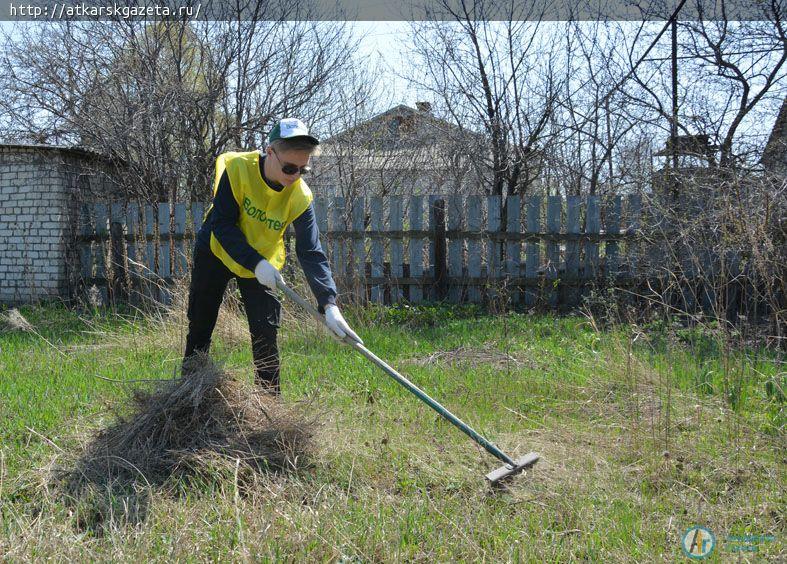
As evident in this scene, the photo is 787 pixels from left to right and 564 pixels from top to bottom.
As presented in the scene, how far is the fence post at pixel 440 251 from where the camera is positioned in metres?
8.34

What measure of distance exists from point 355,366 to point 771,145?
5.49 m

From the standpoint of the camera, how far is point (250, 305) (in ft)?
12.2

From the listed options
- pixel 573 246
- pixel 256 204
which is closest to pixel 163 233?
pixel 573 246

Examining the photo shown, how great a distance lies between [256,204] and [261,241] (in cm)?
23

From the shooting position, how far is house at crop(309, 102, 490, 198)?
9945 millimetres

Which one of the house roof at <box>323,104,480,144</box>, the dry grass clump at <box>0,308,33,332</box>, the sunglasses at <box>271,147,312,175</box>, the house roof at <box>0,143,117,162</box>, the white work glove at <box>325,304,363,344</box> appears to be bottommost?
the dry grass clump at <box>0,308,33,332</box>

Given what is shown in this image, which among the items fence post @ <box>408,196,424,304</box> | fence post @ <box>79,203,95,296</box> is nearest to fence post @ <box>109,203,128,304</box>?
fence post @ <box>79,203,95,296</box>

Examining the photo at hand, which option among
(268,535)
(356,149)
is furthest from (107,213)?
(268,535)

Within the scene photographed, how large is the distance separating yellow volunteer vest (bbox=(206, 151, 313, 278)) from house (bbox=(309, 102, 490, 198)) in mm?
6113

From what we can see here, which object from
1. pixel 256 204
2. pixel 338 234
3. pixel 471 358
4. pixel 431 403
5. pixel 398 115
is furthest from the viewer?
pixel 398 115

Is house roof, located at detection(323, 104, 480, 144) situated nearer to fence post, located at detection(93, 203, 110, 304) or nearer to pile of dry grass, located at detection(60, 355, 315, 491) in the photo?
fence post, located at detection(93, 203, 110, 304)

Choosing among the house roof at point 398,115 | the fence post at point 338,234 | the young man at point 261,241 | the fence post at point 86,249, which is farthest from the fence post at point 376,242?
the young man at point 261,241

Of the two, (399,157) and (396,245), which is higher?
(399,157)

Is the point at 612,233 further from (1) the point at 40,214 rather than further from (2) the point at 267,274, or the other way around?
(1) the point at 40,214
